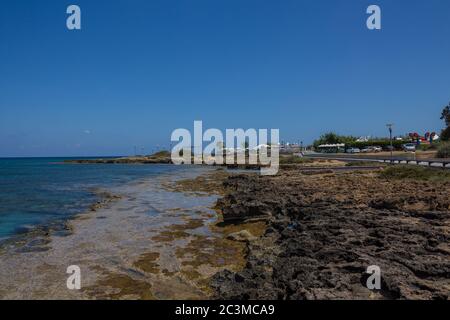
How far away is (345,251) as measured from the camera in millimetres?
8812

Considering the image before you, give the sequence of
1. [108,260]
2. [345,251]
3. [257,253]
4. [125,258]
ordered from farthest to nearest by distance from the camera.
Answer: [125,258], [108,260], [257,253], [345,251]

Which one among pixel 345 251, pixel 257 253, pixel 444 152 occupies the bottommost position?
pixel 257 253

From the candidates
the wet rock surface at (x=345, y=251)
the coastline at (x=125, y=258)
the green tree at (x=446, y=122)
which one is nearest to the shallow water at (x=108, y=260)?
the coastline at (x=125, y=258)

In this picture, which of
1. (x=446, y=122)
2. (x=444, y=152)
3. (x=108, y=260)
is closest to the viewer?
(x=108, y=260)

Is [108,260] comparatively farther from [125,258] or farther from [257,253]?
[257,253]

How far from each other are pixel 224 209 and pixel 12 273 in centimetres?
890

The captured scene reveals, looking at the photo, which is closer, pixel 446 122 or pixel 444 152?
pixel 444 152

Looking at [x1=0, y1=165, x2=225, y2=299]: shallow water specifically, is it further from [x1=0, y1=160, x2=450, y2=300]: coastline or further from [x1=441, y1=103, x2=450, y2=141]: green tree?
[x1=441, y1=103, x2=450, y2=141]: green tree

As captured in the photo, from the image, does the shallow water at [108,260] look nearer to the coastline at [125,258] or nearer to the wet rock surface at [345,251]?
the coastline at [125,258]

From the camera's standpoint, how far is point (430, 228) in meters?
10.8

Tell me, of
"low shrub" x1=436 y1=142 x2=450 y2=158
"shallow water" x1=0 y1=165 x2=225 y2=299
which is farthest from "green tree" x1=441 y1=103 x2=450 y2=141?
"shallow water" x1=0 y1=165 x2=225 y2=299

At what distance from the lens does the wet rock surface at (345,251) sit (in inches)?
271

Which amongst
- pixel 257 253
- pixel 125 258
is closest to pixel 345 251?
pixel 257 253

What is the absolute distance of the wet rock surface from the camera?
6879 millimetres
